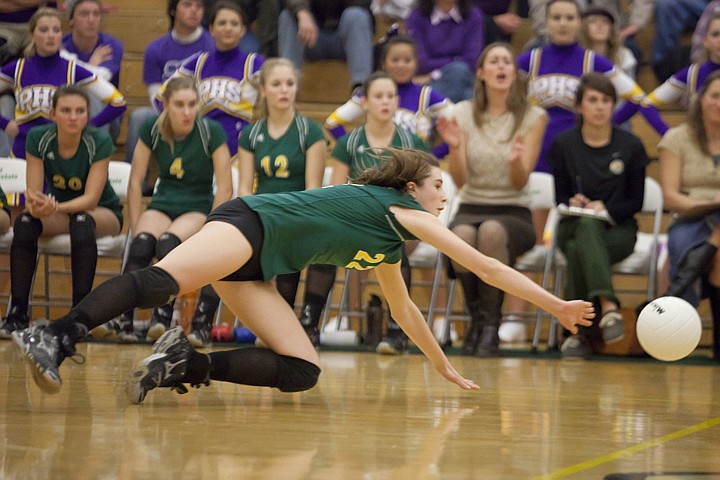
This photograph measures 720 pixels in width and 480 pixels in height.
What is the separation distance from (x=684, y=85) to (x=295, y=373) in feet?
15.1

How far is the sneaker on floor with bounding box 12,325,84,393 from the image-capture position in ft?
10.6

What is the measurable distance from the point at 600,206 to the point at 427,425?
3345 millimetres

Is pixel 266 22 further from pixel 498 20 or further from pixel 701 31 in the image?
pixel 701 31

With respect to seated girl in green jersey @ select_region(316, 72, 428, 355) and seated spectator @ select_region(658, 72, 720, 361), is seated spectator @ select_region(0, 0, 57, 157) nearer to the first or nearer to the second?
seated girl in green jersey @ select_region(316, 72, 428, 355)

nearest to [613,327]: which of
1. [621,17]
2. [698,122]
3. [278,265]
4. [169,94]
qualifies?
[698,122]

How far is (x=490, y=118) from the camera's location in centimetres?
678

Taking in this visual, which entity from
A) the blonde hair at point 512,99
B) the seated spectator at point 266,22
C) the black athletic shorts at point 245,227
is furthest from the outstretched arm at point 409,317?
the seated spectator at point 266,22

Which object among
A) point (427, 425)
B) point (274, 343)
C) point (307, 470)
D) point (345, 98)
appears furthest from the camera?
point (345, 98)

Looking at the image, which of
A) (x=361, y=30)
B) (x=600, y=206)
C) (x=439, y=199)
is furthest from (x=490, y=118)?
(x=439, y=199)

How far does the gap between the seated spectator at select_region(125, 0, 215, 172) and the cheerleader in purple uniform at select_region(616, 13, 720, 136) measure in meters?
3.31

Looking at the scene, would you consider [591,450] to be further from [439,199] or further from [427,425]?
[439,199]

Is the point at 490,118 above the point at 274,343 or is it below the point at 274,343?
above

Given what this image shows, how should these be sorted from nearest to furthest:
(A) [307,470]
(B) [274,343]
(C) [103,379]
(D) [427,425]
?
(A) [307,470] → (D) [427,425] → (B) [274,343] → (C) [103,379]

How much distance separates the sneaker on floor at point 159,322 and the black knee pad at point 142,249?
0.31 meters
